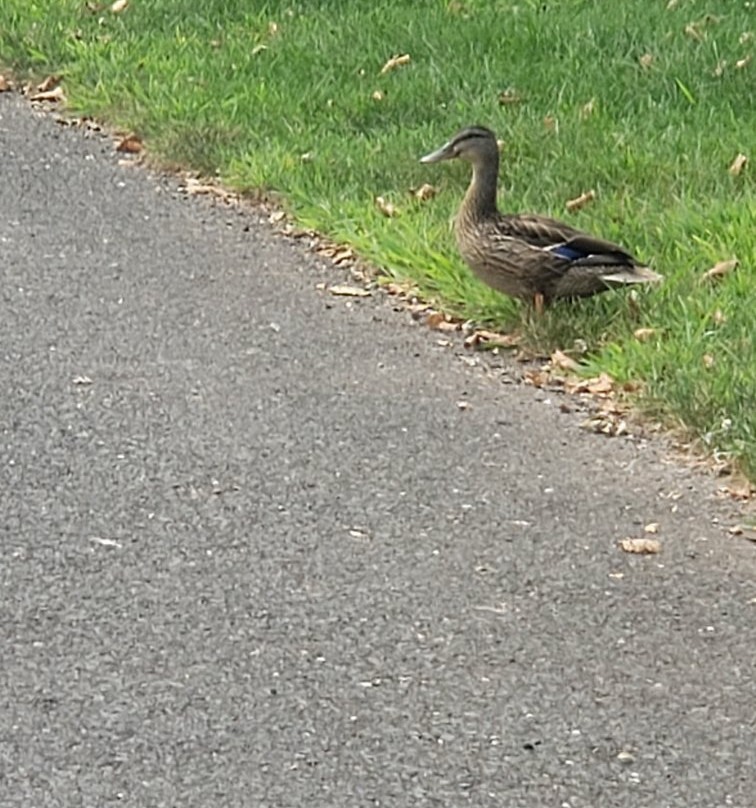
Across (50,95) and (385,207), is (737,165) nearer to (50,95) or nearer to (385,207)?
(385,207)

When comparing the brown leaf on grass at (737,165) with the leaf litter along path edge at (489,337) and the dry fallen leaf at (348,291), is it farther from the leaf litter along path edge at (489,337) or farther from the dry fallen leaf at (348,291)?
the dry fallen leaf at (348,291)

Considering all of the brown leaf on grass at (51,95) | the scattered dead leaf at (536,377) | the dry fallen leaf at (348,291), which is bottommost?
the brown leaf on grass at (51,95)

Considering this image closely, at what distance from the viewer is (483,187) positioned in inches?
287

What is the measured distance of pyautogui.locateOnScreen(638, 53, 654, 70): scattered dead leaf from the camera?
9.34 metres

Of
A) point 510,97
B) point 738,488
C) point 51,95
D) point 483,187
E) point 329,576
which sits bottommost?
point 51,95

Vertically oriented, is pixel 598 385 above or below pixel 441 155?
below

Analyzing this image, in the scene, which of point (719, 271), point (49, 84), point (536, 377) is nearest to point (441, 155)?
point (719, 271)

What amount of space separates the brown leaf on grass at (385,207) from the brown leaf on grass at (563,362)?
1395 mm

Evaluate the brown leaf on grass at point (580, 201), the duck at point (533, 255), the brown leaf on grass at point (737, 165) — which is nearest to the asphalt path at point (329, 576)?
the duck at point (533, 255)

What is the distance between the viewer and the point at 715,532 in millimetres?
5570

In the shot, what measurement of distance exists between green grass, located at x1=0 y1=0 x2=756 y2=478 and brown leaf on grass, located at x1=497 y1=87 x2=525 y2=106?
4cm

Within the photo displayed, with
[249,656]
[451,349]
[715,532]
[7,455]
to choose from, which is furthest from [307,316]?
[249,656]

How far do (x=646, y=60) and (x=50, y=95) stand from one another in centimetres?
276

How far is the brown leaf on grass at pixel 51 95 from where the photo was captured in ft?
32.6
